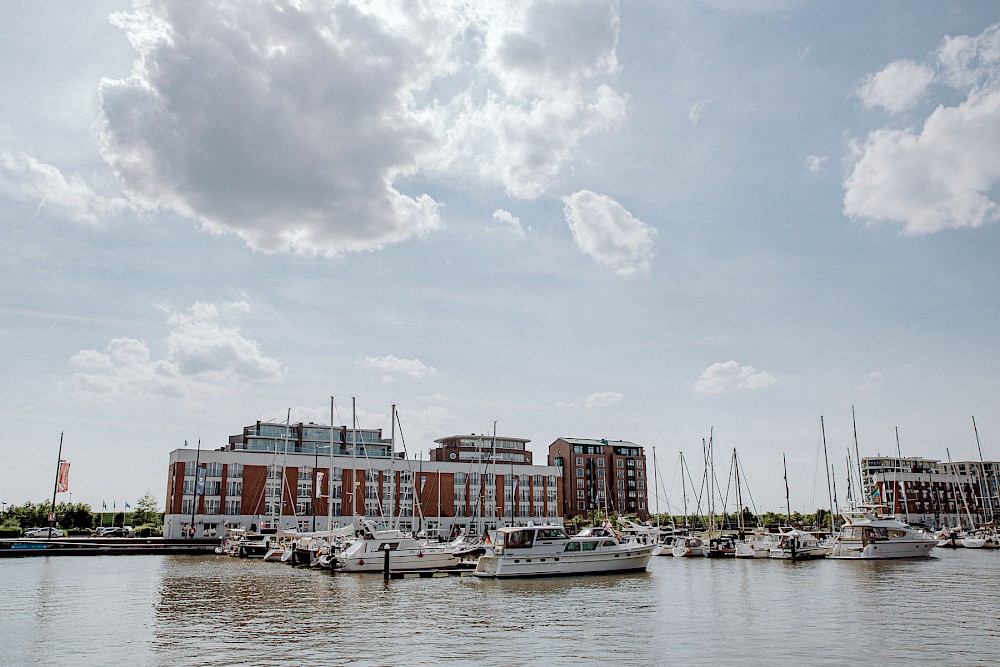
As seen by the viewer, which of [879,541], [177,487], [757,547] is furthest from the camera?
[177,487]

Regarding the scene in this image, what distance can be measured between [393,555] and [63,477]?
223 feet

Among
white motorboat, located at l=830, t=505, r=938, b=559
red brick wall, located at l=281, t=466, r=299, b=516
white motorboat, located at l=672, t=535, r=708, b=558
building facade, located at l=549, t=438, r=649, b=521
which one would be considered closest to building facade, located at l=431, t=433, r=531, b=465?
building facade, located at l=549, t=438, r=649, b=521

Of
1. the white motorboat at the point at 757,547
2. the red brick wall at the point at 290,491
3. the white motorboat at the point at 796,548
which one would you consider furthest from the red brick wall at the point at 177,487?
the white motorboat at the point at 796,548

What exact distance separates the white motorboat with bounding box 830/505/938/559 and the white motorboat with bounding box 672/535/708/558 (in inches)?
522

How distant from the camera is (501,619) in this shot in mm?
35125

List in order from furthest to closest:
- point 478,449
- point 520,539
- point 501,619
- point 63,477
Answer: point 478,449 → point 63,477 → point 520,539 → point 501,619

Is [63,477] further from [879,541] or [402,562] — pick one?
[879,541]

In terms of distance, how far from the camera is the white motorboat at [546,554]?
54.8m

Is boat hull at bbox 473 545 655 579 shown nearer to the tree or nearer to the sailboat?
the sailboat

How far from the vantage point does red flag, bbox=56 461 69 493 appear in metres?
104

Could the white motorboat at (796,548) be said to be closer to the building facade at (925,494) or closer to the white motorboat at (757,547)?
the white motorboat at (757,547)

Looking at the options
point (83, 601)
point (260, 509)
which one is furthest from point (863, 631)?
point (260, 509)

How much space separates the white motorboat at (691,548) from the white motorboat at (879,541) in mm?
13271

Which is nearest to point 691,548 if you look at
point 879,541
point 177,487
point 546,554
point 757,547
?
point 757,547
